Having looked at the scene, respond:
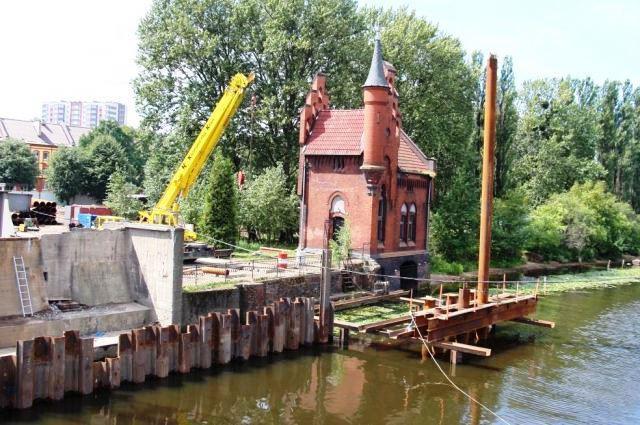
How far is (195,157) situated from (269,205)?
13.7 meters

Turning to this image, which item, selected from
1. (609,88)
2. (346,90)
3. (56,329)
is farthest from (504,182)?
(56,329)

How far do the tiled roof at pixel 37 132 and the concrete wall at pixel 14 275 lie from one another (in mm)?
65674

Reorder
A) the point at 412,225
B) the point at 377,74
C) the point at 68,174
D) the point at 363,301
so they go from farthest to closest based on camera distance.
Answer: the point at 68,174
the point at 412,225
the point at 377,74
the point at 363,301

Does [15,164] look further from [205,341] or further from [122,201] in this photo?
[205,341]

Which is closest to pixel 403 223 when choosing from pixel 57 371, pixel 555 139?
pixel 57 371

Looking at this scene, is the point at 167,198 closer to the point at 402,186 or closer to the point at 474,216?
the point at 402,186

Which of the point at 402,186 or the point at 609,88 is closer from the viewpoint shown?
the point at 402,186

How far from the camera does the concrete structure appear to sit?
2039cm

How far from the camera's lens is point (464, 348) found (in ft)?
73.4

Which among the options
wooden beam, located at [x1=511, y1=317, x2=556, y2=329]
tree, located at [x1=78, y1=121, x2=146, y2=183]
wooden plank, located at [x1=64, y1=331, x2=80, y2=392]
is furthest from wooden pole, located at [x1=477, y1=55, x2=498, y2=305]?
tree, located at [x1=78, y1=121, x2=146, y2=183]

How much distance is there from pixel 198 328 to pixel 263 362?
2872 mm

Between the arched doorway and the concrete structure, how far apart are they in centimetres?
1804

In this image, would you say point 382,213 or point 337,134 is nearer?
point 382,213

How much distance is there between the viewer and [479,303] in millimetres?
25969
